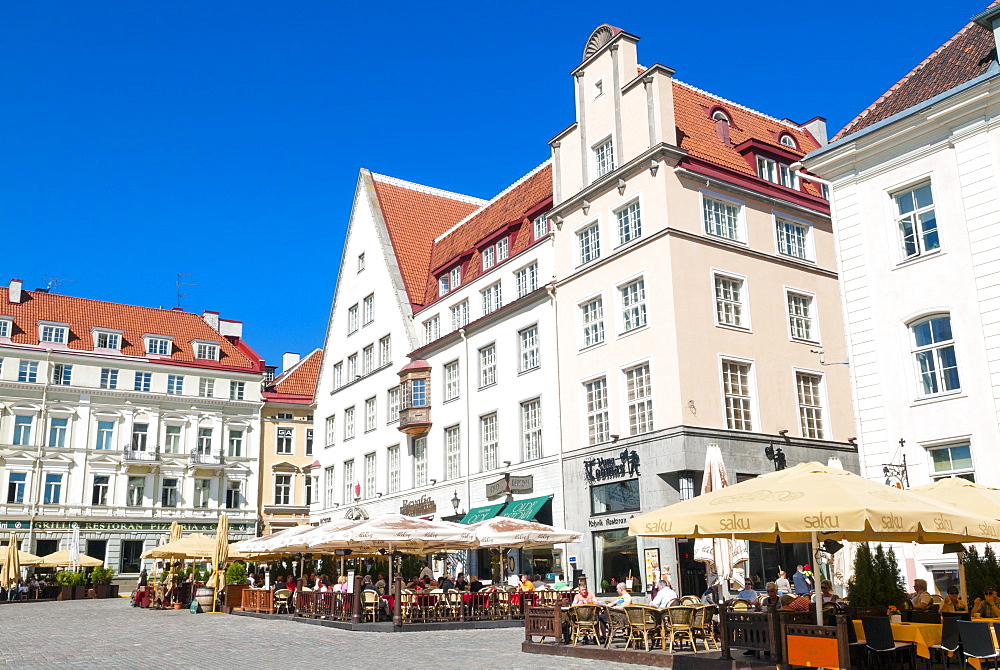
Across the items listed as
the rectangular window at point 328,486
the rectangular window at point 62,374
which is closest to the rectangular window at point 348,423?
the rectangular window at point 328,486

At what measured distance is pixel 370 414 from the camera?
44312mm

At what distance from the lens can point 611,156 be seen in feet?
101

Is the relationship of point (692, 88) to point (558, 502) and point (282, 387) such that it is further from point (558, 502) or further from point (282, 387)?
point (282, 387)

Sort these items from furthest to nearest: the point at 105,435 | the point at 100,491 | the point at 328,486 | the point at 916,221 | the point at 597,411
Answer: the point at 105,435 → the point at 100,491 → the point at 328,486 → the point at 597,411 → the point at 916,221

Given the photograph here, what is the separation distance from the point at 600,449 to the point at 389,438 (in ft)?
51.0

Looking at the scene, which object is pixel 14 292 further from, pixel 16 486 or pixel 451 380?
pixel 451 380

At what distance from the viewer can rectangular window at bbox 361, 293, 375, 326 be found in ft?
148

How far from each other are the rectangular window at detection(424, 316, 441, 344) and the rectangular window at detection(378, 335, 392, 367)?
8.64ft

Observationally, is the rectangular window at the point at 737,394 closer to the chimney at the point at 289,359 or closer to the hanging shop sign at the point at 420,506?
the hanging shop sign at the point at 420,506

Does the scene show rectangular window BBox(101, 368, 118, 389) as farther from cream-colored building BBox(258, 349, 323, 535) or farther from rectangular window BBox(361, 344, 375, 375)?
rectangular window BBox(361, 344, 375, 375)

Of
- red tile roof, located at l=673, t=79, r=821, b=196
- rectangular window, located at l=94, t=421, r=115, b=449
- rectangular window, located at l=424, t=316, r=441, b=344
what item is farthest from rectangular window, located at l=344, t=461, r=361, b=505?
red tile roof, located at l=673, t=79, r=821, b=196

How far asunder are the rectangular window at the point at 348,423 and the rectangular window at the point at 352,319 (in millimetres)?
4043

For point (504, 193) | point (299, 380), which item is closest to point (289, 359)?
point (299, 380)

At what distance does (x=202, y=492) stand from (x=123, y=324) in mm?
12627
